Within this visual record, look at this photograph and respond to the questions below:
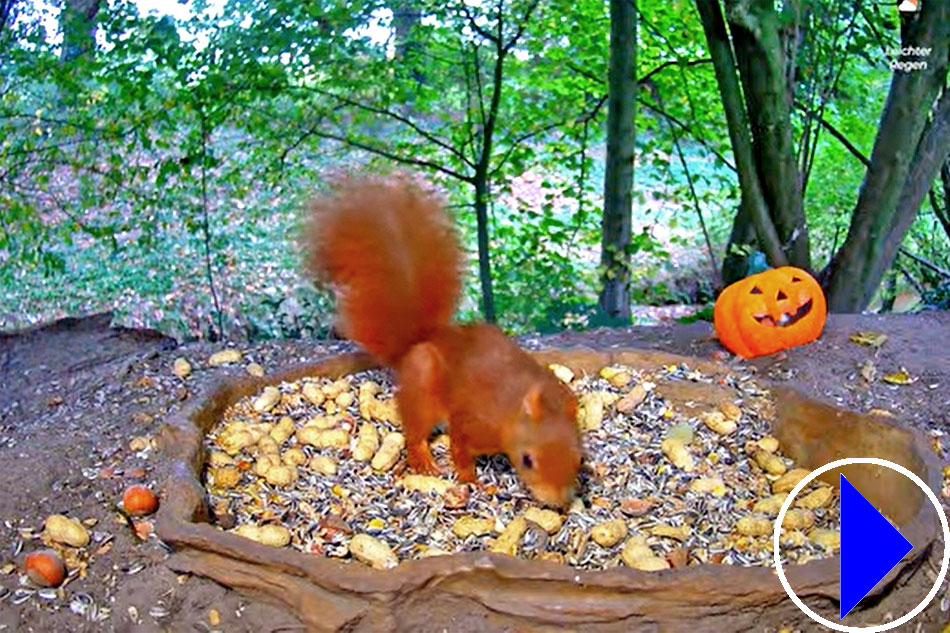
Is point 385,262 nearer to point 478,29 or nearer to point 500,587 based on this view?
point 500,587

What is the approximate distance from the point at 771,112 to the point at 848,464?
60.7 inches

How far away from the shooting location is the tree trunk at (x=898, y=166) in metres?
3.03

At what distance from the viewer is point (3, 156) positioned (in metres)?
3.06

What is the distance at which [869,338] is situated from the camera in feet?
8.50

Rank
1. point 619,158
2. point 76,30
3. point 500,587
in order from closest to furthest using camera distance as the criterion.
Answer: point 500,587 → point 76,30 → point 619,158

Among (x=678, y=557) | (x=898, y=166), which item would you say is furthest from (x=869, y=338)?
(x=678, y=557)

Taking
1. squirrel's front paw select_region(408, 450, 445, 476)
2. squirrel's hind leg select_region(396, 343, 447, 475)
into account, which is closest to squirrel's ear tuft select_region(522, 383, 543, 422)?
squirrel's hind leg select_region(396, 343, 447, 475)

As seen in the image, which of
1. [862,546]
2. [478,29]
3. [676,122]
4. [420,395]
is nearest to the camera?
[862,546]

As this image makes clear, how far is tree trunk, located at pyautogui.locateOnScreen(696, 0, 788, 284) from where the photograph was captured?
2988 mm

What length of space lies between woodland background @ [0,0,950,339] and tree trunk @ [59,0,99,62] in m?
0.01

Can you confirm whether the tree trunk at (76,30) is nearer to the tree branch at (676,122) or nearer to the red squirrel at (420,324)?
the red squirrel at (420,324)

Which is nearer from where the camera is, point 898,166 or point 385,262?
point 385,262

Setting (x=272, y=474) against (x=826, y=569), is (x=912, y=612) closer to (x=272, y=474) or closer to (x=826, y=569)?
(x=826, y=569)

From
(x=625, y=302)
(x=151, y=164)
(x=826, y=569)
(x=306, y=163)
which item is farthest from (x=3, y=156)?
(x=826, y=569)
